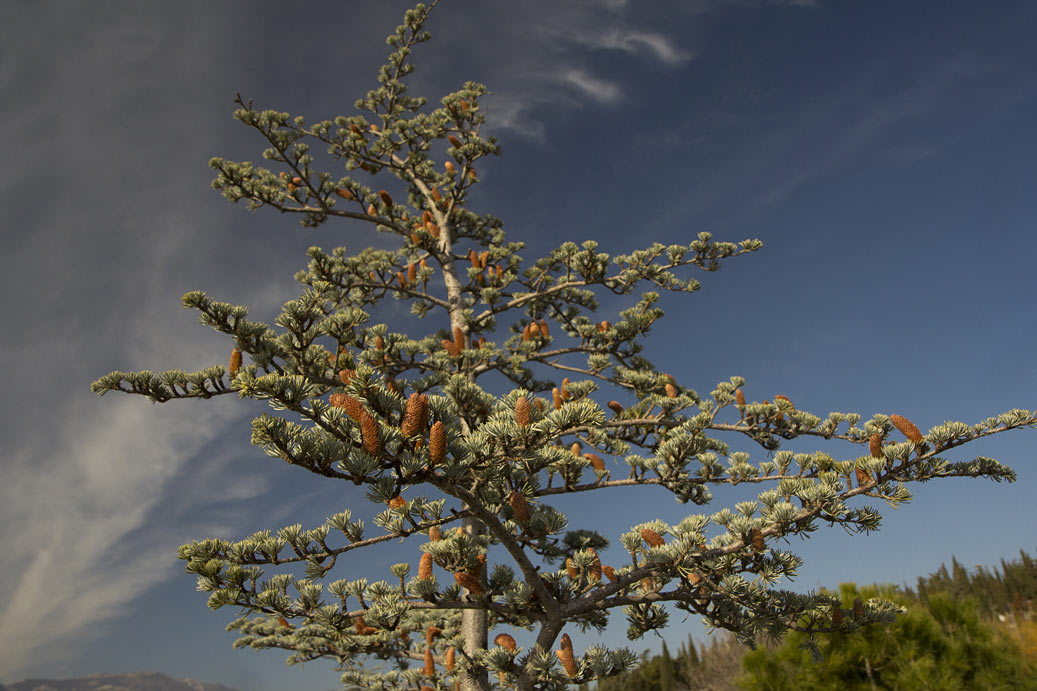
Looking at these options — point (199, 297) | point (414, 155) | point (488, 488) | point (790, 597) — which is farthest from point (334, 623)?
point (414, 155)

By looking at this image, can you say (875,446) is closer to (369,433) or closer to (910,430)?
(910,430)

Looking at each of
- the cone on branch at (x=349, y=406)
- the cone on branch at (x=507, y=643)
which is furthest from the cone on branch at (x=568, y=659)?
the cone on branch at (x=349, y=406)

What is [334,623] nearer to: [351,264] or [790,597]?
[790,597]

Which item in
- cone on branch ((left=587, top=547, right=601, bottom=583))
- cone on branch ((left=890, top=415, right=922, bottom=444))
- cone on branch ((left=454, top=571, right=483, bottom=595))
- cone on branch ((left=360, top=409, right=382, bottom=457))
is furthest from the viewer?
cone on branch ((left=587, top=547, right=601, bottom=583))

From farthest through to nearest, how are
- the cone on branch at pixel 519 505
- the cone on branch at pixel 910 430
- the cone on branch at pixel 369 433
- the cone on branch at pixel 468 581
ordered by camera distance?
the cone on branch at pixel 468 581, the cone on branch at pixel 519 505, the cone on branch at pixel 910 430, the cone on branch at pixel 369 433

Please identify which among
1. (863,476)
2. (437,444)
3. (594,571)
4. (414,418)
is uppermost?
(414,418)

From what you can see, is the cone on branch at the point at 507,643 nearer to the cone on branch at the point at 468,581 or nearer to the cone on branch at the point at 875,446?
the cone on branch at the point at 468,581

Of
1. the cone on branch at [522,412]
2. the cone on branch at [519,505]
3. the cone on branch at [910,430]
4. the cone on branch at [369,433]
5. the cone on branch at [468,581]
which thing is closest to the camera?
the cone on branch at [369,433]

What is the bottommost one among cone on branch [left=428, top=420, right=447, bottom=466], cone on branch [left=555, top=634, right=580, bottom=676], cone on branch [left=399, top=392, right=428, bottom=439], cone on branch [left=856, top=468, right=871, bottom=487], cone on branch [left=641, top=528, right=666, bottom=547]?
cone on branch [left=555, top=634, right=580, bottom=676]

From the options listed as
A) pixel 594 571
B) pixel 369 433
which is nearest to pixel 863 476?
pixel 594 571

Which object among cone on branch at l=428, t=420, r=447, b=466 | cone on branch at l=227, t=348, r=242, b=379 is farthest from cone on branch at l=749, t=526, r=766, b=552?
cone on branch at l=227, t=348, r=242, b=379

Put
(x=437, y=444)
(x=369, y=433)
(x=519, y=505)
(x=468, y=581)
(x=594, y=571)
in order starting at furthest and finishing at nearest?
1. (x=594, y=571)
2. (x=468, y=581)
3. (x=519, y=505)
4. (x=437, y=444)
5. (x=369, y=433)

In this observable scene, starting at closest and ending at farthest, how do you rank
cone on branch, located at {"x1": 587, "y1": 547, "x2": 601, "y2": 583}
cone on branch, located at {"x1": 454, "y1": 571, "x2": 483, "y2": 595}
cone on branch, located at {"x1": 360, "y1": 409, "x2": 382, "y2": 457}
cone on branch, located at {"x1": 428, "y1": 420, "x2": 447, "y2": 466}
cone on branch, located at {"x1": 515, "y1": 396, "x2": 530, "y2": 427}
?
cone on branch, located at {"x1": 360, "y1": 409, "x2": 382, "y2": 457}
cone on branch, located at {"x1": 428, "y1": 420, "x2": 447, "y2": 466}
cone on branch, located at {"x1": 515, "y1": 396, "x2": 530, "y2": 427}
cone on branch, located at {"x1": 454, "y1": 571, "x2": 483, "y2": 595}
cone on branch, located at {"x1": 587, "y1": 547, "x2": 601, "y2": 583}

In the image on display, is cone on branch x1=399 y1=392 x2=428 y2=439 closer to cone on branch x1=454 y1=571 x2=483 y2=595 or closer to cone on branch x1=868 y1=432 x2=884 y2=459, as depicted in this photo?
cone on branch x1=454 y1=571 x2=483 y2=595
